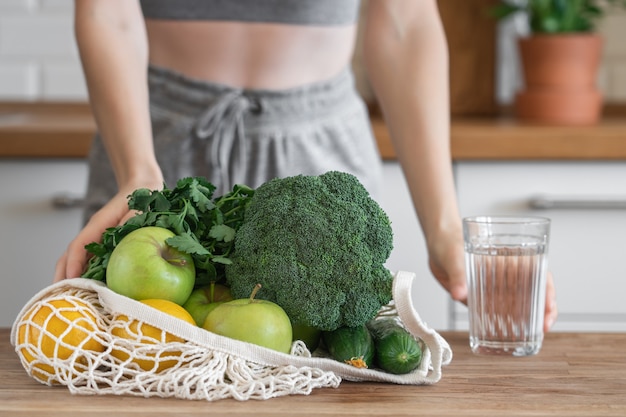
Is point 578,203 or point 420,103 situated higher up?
point 420,103

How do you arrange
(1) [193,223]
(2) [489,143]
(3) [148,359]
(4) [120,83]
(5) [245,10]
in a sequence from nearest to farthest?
1. (3) [148,359]
2. (1) [193,223]
3. (4) [120,83]
4. (5) [245,10]
5. (2) [489,143]

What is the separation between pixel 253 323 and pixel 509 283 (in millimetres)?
286

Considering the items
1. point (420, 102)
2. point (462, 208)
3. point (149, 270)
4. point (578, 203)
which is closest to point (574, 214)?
point (578, 203)

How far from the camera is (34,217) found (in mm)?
1985

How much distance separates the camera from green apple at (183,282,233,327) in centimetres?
81

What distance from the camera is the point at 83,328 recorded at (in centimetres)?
A: 75

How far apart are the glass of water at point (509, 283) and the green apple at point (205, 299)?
0.26m

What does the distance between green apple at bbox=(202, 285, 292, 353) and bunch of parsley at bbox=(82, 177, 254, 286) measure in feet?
0.18

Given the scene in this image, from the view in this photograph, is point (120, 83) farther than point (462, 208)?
No

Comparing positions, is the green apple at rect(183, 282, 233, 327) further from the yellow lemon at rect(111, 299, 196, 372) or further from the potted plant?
the potted plant

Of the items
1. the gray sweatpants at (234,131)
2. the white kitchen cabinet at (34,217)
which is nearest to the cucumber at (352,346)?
the gray sweatpants at (234,131)

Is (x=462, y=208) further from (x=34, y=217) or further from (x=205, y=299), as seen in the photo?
(x=205, y=299)

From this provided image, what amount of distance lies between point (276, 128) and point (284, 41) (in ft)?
0.44

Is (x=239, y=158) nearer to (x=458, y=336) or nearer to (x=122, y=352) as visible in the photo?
(x=458, y=336)
